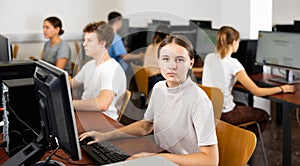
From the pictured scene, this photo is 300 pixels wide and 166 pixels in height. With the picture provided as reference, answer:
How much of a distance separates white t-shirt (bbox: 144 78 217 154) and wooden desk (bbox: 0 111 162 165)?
0.21 feet

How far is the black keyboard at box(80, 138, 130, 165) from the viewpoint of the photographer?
1.68m

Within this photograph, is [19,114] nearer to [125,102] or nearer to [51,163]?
[51,163]

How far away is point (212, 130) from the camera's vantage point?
66.2 inches

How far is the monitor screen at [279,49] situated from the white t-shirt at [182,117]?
7.19 feet

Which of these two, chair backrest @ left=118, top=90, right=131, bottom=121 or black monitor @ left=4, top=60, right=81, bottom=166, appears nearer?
black monitor @ left=4, top=60, right=81, bottom=166

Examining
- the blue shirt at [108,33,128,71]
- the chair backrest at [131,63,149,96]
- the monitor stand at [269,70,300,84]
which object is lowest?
the monitor stand at [269,70,300,84]

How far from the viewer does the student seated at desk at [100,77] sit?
2.03 m

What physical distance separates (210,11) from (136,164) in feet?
16.4

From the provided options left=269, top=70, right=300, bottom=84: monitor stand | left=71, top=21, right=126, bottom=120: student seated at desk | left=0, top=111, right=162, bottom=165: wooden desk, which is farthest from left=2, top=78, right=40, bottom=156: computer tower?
left=269, top=70, right=300, bottom=84: monitor stand

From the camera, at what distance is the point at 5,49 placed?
2811 mm

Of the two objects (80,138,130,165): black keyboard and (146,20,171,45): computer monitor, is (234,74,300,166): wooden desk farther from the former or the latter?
(80,138,130,165): black keyboard

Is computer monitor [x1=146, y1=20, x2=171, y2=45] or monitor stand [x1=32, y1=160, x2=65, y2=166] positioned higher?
computer monitor [x1=146, y1=20, x2=171, y2=45]

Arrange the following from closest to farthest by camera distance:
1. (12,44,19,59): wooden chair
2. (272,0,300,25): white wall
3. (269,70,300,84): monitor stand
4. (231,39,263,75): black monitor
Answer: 1. (269,70,300,84): monitor stand
2. (231,39,263,75): black monitor
3. (12,44,19,59): wooden chair
4. (272,0,300,25): white wall

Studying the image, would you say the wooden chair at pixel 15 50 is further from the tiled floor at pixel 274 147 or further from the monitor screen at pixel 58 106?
the monitor screen at pixel 58 106
